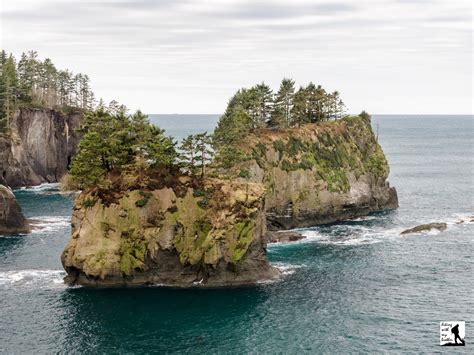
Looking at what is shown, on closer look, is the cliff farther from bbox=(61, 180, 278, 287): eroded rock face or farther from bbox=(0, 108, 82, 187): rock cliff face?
bbox=(0, 108, 82, 187): rock cliff face

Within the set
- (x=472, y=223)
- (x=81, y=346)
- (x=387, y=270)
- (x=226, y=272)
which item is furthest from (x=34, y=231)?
(x=472, y=223)

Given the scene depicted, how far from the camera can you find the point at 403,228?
117438 millimetres

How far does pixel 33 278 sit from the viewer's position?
8538 cm

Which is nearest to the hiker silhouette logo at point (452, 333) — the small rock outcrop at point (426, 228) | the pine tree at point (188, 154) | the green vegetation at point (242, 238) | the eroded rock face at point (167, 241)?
the eroded rock face at point (167, 241)

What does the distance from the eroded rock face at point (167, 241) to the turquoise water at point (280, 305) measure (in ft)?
10.9

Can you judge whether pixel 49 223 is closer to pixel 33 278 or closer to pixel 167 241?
pixel 33 278

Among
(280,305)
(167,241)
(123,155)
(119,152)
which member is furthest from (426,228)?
(119,152)

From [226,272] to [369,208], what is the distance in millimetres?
60662

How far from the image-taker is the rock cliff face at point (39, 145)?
166625 millimetres

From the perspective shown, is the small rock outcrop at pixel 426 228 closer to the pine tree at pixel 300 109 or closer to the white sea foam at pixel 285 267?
the white sea foam at pixel 285 267

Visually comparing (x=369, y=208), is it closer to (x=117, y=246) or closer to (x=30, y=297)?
(x=117, y=246)

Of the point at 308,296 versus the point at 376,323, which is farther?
the point at 308,296

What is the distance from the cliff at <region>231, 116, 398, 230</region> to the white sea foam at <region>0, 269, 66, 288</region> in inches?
Result: 1602

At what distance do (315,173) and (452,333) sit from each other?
65.0 metres
